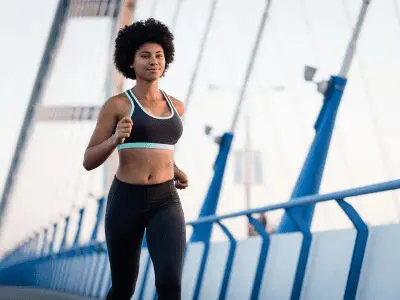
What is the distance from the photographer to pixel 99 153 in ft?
10.4

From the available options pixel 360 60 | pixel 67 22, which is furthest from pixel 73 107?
pixel 360 60

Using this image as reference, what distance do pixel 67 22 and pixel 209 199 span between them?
896 inches

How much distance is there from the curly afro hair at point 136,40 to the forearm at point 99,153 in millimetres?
430

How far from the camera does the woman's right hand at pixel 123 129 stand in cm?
297

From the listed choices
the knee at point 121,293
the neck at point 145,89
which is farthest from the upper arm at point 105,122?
the knee at point 121,293

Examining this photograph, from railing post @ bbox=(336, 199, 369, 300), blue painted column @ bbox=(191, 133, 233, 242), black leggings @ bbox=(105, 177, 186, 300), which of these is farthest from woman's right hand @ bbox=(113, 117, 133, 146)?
blue painted column @ bbox=(191, 133, 233, 242)

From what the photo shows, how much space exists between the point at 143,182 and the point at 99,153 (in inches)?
8.5

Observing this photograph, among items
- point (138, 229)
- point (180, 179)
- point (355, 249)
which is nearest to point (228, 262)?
point (355, 249)

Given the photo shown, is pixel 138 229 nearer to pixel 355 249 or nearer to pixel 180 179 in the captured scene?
pixel 180 179

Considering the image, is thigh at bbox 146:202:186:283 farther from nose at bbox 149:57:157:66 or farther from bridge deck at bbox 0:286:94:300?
bridge deck at bbox 0:286:94:300

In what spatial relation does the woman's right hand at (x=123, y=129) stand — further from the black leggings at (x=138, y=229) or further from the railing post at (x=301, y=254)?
the railing post at (x=301, y=254)

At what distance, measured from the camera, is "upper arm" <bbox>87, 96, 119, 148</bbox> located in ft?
10.7

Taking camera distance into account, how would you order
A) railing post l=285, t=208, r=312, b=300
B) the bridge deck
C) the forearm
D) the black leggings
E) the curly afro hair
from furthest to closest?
1. the bridge deck
2. railing post l=285, t=208, r=312, b=300
3. the curly afro hair
4. the black leggings
5. the forearm

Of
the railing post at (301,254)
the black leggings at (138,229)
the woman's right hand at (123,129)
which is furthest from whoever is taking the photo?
the railing post at (301,254)
